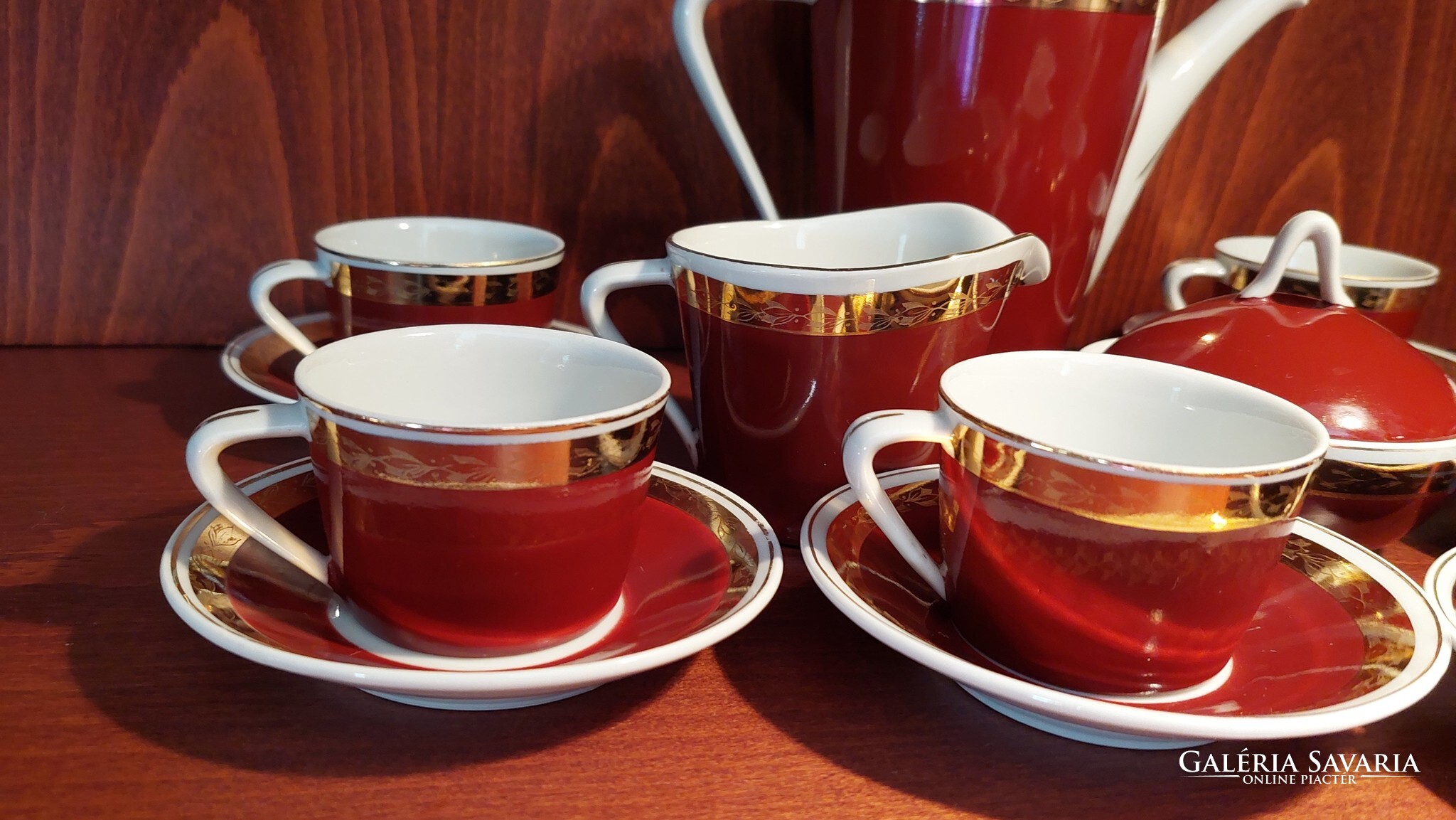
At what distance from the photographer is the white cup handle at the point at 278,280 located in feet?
1.54

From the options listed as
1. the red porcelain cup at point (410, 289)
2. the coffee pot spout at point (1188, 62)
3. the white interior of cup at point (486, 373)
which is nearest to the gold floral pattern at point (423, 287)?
the red porcelain cup at point (410, 289)

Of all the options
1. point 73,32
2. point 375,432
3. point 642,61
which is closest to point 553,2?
point 642,61

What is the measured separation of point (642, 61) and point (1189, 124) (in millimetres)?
361

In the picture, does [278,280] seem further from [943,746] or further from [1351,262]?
[1351,262]

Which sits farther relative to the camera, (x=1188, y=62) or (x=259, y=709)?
(x=1188, y=62)

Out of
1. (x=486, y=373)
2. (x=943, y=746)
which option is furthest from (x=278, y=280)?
(x=943, y=746)

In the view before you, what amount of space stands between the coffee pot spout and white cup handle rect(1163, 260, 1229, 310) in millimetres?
97

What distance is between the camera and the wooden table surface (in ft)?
0.83

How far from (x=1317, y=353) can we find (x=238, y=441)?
0.42 m

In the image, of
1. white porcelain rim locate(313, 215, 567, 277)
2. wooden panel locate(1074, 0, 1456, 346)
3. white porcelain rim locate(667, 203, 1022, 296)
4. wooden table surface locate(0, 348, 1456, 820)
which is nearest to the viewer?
wooden table surface locate(0, 348, 1456, 820)

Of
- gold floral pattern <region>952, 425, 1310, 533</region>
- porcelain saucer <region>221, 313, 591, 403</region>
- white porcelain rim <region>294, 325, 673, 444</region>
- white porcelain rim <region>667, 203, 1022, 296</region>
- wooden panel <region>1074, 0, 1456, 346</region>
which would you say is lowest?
porcelain saucer <region>221, 313, 591, 403</region>

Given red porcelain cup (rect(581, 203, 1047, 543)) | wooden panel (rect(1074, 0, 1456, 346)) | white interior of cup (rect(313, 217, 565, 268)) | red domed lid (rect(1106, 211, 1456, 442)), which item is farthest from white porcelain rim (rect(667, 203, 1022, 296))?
wooden panel (rect(1074, 0, 1456, 346))

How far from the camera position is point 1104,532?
28 centimetres

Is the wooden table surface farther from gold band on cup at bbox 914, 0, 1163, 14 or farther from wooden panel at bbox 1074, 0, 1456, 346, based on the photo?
wooden panel at bbox 1074, 0, 1456, 346
